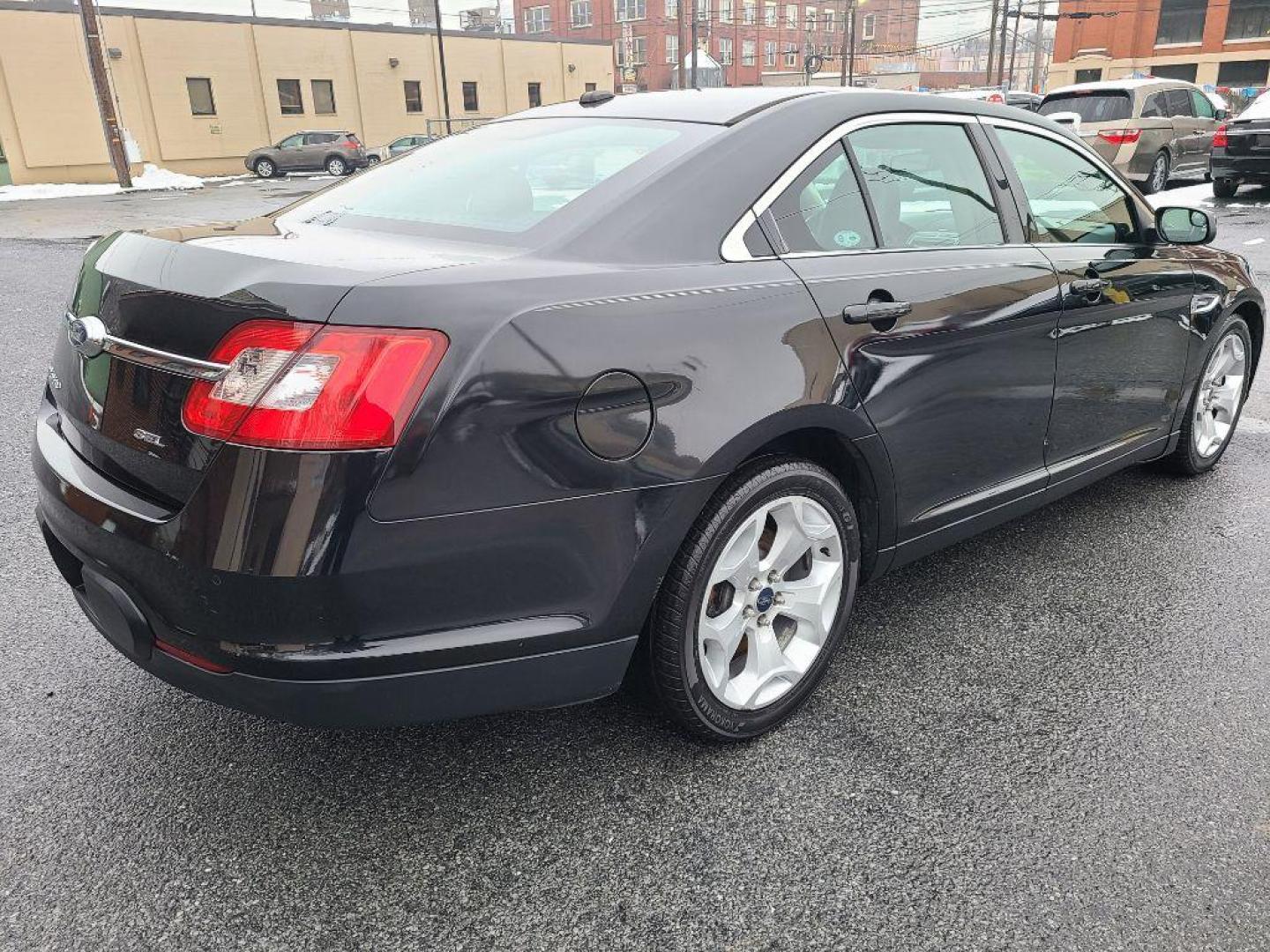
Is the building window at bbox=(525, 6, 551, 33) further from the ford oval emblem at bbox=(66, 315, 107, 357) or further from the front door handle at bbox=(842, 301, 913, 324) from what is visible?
the ford oval emblem at bbox=(66, 315, 107, 357)

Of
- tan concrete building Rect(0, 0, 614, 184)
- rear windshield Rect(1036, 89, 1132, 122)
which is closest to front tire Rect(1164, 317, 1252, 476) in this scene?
rear windshield Rect(1036, 89, 1132, 122)

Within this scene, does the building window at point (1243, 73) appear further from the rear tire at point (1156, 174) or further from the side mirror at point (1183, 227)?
the side mirror at point (1183, 227)

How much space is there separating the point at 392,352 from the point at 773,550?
112 cm

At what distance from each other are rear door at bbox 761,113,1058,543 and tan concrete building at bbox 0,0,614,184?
35.0 metres

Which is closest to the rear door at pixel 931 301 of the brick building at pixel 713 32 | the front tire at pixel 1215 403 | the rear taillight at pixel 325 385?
the rear taillight at pixel 325 385

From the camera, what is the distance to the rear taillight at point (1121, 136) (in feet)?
47.9

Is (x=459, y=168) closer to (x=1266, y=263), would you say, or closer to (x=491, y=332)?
(x=491, y=332)

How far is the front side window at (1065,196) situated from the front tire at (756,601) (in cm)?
140

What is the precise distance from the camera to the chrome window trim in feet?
7.61

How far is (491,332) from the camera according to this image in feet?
6.03

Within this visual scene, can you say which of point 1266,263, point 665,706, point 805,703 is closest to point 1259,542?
point 805,703

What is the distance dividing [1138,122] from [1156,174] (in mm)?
1142

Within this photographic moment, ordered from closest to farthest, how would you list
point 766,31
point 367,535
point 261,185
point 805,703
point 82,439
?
point 367,535 < point 82,439 < point 805,703 < point 261,185 < point 766,31

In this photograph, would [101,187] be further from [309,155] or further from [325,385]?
[325,385]
